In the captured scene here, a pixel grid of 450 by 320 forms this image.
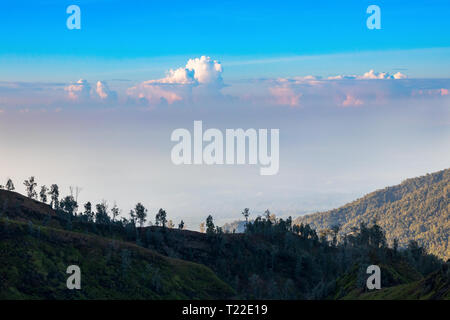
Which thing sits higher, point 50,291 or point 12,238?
point 12,238

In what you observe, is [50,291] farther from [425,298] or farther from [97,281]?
[425,298]

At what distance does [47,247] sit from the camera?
198 metres
